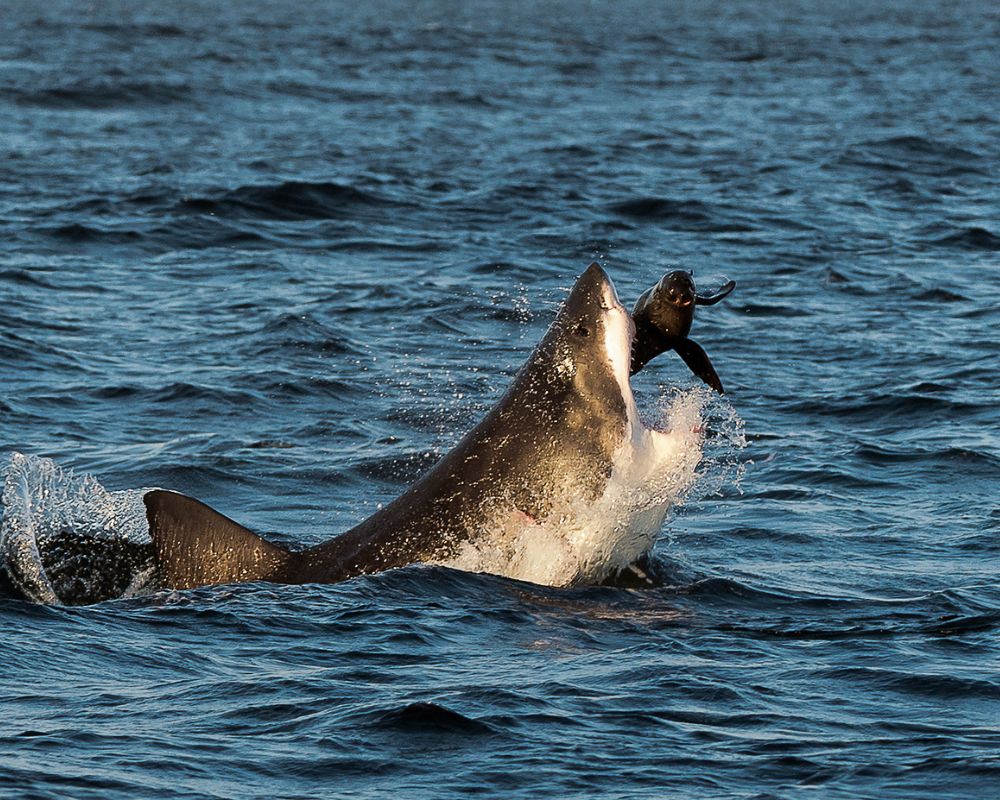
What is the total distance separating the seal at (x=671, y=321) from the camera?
37.0 feet

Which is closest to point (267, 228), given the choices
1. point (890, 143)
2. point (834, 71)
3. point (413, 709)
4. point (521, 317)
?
point (521, 317)

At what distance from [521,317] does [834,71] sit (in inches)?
1223

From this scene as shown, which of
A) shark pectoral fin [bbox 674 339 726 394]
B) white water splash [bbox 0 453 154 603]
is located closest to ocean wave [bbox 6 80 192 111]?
white water splash [bbox 0 453 154 603]

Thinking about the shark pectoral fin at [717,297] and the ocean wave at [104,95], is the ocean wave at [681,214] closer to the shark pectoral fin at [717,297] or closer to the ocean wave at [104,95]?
the shark pectoral fin at [717,297]

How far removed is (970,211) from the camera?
27.3m

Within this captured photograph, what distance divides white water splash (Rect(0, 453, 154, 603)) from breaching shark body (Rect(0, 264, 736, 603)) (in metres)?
0.32

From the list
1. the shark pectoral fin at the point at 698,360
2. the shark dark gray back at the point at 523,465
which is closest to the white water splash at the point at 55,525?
the shark dark gray back at the point at 523,465

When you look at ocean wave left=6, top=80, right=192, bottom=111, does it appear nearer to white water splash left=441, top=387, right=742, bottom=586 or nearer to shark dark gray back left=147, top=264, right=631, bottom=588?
shark dark gray back left=147, top=264, right=631, bottom=588

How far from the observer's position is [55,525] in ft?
39.8

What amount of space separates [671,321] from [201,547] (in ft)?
10.2

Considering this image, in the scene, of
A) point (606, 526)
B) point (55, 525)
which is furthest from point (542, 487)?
point (55, 525)

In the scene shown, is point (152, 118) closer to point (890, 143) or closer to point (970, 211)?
point (890, 143)

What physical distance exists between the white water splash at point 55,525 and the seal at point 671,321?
10.6ft

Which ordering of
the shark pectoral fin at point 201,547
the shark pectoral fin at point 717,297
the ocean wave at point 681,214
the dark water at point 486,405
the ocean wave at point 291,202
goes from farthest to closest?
the ocean wave at point 291,202
the ocean wave at point 681,214
the shark pectoral fin at point 717,297
the shark pectoral fin at point 201,547
the dark water at point 486,405
